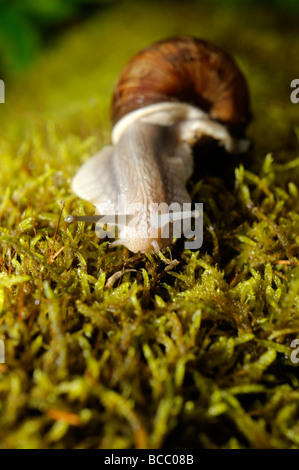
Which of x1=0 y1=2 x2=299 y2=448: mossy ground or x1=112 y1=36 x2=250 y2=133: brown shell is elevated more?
x1=112 y1=36 x2=250 y2=133: brown shell

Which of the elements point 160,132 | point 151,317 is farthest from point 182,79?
point 151,317

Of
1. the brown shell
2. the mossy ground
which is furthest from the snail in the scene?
the mossy ground

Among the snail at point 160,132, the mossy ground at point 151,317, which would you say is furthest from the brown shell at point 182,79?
the mossy ground at point 151,317

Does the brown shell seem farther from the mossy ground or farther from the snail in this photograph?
the mossy ground

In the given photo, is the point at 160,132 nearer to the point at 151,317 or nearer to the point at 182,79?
the point at 182,79

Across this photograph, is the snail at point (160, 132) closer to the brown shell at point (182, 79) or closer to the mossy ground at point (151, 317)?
the brown shell at point (182, 79)

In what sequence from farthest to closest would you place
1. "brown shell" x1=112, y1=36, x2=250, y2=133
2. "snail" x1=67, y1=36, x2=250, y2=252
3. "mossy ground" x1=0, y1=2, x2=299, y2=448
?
"brown shell" x1=112, y1=36, x2=250, y2=133
"snail" x1=67, y1=36, x2=250, y2=252
"mossy ground" x1=0, y1=2, x2=299, y2=448

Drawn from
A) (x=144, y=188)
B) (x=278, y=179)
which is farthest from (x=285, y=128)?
(x=144, y=188)
